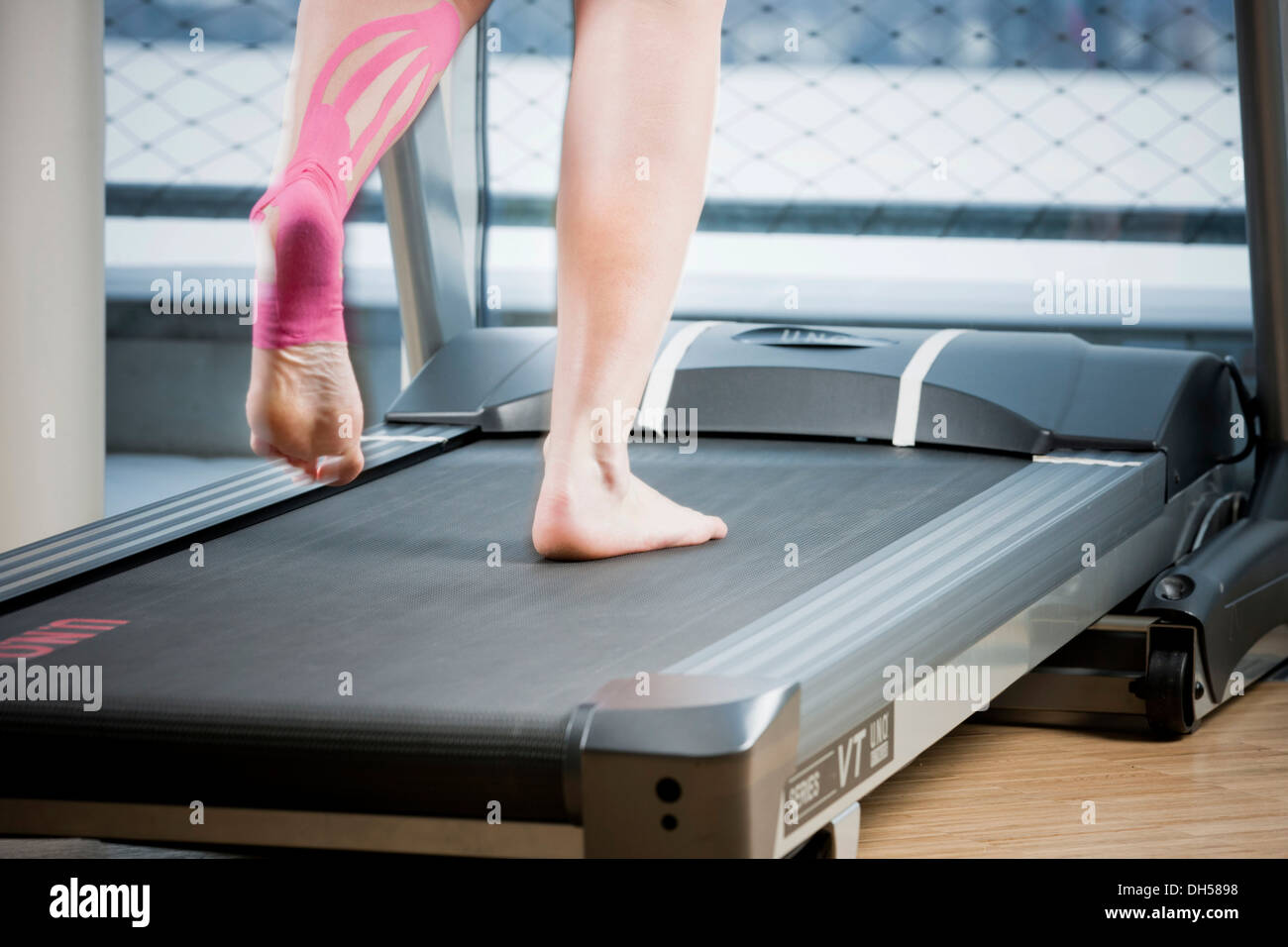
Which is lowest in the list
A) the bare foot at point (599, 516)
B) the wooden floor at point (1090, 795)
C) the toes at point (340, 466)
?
the wooden floor at point (1090, 795)

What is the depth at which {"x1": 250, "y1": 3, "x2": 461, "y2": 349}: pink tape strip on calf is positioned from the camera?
1316mm

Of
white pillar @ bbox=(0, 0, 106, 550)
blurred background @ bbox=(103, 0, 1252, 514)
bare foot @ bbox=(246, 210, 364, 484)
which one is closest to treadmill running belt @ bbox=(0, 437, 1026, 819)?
bare foot @ bbox=(246, 210, 364, 484)

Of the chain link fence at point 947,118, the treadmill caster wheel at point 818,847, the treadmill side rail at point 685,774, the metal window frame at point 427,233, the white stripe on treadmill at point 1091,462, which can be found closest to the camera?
the treadmill side rail at point 685,774

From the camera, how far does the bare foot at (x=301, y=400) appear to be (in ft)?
4.38

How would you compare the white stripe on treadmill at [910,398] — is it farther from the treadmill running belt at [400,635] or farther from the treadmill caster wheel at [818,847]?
the treadmill caster wheel at [818,847]

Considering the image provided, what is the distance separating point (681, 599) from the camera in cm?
133

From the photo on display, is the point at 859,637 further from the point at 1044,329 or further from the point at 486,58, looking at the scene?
the point at 486,58

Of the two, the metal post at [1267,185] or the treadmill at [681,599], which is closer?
the treadmill at [681,599]

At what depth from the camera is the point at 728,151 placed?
287cm

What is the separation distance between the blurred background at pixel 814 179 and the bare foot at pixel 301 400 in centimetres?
153

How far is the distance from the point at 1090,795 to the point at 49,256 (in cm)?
161

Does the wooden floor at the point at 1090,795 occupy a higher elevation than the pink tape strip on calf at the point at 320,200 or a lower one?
lower

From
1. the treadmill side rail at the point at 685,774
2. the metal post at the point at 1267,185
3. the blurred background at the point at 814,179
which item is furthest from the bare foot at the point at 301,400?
the blurred background at the point at 814,179

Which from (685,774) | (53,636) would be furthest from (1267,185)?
(53,636)
